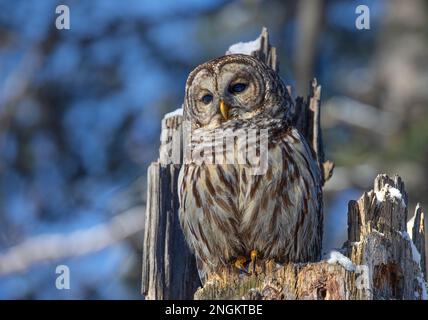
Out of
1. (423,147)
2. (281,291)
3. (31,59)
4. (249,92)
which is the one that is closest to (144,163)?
(31,59)

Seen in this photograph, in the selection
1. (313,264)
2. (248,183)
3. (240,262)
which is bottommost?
(313,264)

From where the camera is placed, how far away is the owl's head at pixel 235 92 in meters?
6.84

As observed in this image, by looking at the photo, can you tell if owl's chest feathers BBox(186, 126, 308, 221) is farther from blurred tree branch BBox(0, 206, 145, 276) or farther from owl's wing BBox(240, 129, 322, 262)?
blurred tree branch BBox(0, 206, 145, 276)

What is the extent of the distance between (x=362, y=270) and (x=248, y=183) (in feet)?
4.61

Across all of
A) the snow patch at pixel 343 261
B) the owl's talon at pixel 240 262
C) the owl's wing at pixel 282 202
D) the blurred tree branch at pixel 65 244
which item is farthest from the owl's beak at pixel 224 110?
the blurred tree branch at pixel 65 244

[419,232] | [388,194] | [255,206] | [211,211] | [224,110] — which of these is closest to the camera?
[388,194]

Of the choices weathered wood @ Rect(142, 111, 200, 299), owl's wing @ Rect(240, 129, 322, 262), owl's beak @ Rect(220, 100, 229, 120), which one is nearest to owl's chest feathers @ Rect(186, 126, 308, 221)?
owl's wing @ Rect(240, 129, 322, 262)

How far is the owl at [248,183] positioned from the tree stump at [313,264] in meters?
0.12

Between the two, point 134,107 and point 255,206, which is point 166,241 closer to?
point 255,206

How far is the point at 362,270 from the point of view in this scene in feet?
16.9

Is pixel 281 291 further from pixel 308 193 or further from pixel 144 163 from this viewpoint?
pixel 144 163

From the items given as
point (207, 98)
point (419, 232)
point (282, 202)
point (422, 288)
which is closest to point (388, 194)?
point (419, 232)

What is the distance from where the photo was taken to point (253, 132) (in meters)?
6.65

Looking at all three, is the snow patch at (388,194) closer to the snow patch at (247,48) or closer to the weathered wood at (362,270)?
the weathered wood at (362,270)
